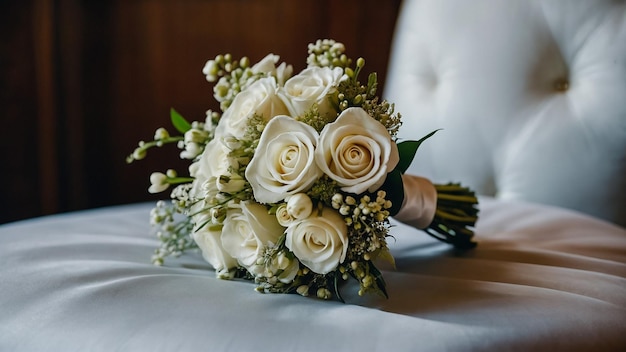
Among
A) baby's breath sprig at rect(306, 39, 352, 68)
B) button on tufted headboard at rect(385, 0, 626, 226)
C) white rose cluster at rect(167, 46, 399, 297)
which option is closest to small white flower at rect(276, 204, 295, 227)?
white rose cluster at rect(167, 46, 399, 297)

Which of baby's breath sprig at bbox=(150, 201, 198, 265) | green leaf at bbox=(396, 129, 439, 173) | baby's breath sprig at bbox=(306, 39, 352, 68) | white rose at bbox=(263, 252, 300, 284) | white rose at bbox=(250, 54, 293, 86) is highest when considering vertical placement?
baby's breath sprig at bbox=(306, 39, 352, 68)

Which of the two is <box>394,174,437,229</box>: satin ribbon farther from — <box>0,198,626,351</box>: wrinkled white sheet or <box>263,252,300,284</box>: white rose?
<box>263,252,300,284</box>: white rose

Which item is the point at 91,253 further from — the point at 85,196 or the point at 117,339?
the point at 85,196

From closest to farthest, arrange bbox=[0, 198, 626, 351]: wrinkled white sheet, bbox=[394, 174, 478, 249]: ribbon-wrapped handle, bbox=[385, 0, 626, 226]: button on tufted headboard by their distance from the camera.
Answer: bbox=[0, 198, 626, 351]: wrinkled white sheet, bbox=[394, 174, 478, 249]: ribbon-wrapped handle, bbox=[385, 0, 626, 226]: button on tufted headboard

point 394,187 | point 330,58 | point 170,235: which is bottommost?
point 170,235

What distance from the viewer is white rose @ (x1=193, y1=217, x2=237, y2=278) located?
2.08 ft

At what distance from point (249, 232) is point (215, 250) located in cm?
7

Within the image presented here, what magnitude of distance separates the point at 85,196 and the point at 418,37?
2.82ft

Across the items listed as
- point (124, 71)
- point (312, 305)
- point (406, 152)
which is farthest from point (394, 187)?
point (124, 71)

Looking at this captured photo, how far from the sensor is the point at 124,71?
1.46 meters

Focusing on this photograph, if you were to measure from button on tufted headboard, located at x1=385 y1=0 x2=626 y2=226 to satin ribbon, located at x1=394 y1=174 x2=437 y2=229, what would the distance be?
358 millimetres

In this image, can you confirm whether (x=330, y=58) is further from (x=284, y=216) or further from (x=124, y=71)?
(x=124, y=71)

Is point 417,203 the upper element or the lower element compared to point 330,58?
lower

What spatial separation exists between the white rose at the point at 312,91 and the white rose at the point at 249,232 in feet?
0.34
